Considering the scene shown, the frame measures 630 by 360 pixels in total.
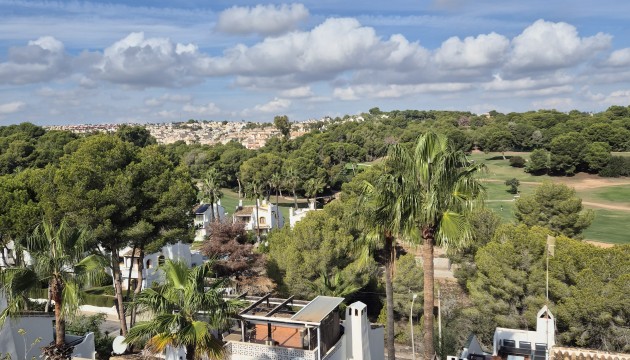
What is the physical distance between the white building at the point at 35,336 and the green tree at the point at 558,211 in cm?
3536

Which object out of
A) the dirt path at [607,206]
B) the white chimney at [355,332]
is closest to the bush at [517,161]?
the dirt path at [607,206]

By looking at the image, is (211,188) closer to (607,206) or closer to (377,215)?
(377,215)

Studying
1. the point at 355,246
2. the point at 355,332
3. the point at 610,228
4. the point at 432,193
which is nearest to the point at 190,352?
the point at 432,193

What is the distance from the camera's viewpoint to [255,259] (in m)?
34.5

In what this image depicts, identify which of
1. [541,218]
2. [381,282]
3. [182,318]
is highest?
[182,318]

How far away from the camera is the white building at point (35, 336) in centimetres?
1655

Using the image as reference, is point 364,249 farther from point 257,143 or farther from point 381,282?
point 257,143

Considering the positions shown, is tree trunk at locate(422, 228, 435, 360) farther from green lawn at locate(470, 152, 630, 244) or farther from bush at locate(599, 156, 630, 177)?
bush at locate(599, 156, 630, 177)

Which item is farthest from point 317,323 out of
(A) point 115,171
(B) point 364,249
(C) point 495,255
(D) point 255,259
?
(D) point 255,259

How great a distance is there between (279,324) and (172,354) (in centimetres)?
336

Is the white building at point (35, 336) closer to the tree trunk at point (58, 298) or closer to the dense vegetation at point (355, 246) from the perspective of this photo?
the dense vegetation at point (355, 246)

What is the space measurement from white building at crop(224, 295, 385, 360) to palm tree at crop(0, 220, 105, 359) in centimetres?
476

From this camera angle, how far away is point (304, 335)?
663 inches

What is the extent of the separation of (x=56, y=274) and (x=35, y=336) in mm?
8337
